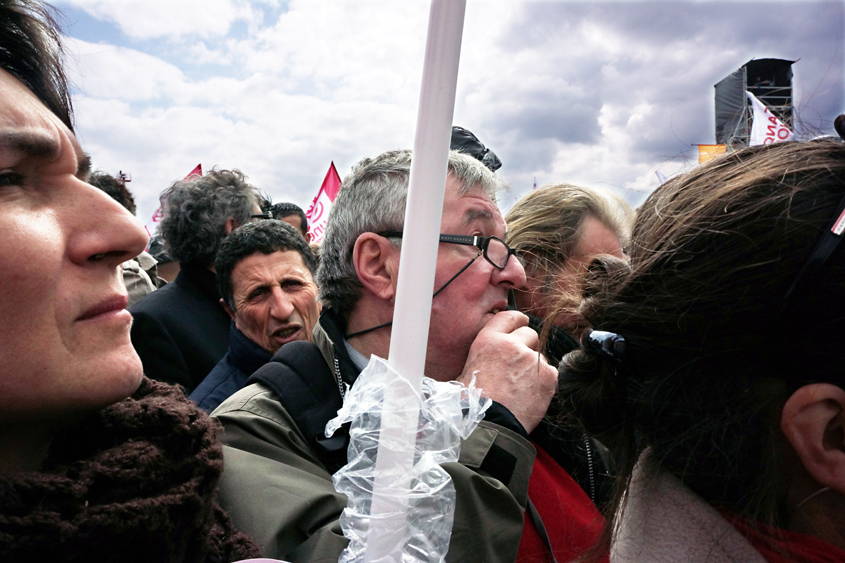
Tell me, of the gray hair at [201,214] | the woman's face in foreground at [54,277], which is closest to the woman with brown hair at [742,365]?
the woman's face in foreground at [54,277]

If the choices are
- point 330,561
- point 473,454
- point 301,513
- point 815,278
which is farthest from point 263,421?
point 815,278

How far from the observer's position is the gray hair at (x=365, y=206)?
7.38 ft

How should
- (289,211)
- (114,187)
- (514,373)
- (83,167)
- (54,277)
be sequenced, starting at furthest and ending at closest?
(289,211)
(114,187)
(514,373)
(83,167)
(54,277)

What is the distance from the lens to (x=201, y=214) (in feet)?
11.5

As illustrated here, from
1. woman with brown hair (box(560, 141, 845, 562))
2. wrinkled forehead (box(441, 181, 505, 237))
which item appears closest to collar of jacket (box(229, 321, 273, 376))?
wrinkled forehead (box(441, 181, 505, 237))

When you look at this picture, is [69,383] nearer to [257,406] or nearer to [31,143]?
[31,143]

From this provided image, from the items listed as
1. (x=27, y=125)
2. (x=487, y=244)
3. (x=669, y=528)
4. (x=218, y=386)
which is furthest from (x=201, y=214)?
(x=669, y=528)

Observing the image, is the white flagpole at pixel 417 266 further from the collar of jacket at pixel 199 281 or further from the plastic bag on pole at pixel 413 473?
the collar of jacket at pixel 199 281

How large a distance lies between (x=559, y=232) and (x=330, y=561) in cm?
189

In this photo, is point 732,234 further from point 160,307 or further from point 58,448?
point 160,307

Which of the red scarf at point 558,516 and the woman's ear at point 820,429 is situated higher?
the woman's ear at point 820,429

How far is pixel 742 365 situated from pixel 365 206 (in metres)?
1.55

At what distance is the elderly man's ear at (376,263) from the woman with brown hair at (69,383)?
1.11 metres

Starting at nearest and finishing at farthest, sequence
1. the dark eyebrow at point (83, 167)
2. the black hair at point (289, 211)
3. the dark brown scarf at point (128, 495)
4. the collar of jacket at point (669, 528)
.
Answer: the dark brown scarf at point (128, 495), the collar of jacket at point (669, 528), the dark eyebrow at point (83, 167), the black hair at point (289, 211)
